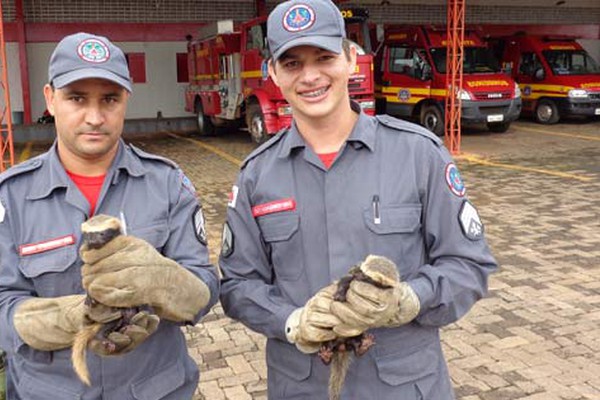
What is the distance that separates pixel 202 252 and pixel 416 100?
1391 centimetres

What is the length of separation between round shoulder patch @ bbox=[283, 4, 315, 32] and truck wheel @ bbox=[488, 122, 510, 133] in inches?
581

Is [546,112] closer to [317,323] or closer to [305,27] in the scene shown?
[305,27]

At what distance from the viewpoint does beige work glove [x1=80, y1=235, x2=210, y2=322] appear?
1.60 m

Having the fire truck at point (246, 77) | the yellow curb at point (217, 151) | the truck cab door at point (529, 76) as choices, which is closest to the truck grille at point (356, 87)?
the fire truck at point (246, 77)

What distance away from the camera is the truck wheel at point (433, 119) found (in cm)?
1487

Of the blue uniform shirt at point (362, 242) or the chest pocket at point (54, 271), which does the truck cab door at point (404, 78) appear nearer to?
the blue uniform shirt at point (362, 242)

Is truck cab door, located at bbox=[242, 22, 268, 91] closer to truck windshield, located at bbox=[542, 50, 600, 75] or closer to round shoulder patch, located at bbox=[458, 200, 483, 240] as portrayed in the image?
truck windshield, located at bbox=[542, 50, 600, 75]

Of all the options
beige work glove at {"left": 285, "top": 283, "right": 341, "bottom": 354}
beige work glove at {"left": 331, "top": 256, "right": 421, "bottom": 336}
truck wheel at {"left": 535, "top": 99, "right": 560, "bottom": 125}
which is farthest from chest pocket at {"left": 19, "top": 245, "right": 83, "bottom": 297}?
truck wheel at {"left": 535, "top": 99, "right": 560, "bottom": 125}

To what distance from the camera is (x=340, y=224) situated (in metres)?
2.02

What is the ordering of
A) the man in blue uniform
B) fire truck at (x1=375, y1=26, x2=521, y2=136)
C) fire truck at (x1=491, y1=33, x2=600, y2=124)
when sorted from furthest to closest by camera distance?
1. fire truck at (x1=491, y1=33, x2=600, y2=124)
2. fire truck at (x1=375, y1=26, x2=521, y2=136)
3. the man in blue uniform

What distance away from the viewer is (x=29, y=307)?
1852mm

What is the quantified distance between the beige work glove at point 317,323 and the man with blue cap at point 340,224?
93 mm

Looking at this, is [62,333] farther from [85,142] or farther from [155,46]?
[155,46]

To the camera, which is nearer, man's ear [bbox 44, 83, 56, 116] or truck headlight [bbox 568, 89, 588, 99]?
man's ear [bbox 44, 83, 56, 116]
